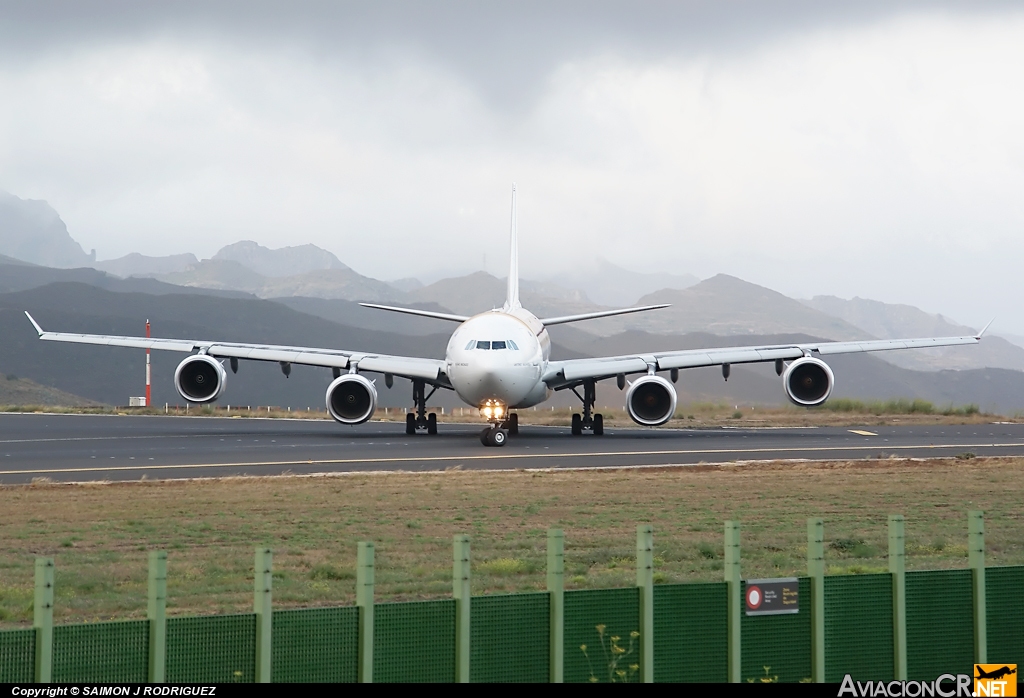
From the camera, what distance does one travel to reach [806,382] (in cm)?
4250

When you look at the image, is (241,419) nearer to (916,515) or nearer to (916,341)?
(916,341)

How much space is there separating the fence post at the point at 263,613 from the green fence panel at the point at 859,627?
4.33 m

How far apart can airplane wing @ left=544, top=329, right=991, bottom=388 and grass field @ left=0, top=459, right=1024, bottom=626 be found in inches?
514

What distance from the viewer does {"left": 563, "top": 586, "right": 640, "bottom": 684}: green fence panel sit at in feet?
27.1

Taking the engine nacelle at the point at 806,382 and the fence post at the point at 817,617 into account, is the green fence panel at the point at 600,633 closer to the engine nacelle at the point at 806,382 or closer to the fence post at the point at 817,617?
the fence post at the point at 817,617

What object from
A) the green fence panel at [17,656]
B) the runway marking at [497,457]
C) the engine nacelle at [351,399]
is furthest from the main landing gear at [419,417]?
the green fence panel at [17,656]

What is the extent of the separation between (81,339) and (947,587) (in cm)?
3947

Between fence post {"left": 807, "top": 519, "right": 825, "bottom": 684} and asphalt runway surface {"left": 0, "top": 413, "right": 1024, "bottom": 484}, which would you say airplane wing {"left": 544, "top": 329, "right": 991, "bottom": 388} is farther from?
fence post {"left": 807, "top": 519, "right": 825, "bottom": 684}

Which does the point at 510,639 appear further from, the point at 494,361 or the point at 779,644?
the point at 494,361

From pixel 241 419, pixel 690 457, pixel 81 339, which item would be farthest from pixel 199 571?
pixel 241 419

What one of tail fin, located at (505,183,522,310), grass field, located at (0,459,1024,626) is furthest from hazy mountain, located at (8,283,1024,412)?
grass field, located at (0,459,1024,626)

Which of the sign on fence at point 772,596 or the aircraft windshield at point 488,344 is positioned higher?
the aircraft windshield at point 488,344

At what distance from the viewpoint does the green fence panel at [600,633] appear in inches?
325

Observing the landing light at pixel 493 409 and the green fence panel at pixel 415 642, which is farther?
the landing light at pixel 493 409
